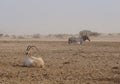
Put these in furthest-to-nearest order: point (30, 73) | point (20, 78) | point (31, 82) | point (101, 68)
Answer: point (101, 68), point (30, 73), point (20, 78), point (31, 82)

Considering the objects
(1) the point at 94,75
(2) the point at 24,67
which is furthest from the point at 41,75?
(2) the point at 24,67

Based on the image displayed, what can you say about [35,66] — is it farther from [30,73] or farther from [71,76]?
[71,76]

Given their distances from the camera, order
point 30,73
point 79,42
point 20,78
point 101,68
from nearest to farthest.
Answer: point 20,78, point 30,73, point 101,68, point 79,42

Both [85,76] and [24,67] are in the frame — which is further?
[24,67]

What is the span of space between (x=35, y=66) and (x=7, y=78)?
3887mm

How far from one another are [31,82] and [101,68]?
190 inches

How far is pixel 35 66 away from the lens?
17953 mm

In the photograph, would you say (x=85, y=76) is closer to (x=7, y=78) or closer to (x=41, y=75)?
(x=41, y=75)

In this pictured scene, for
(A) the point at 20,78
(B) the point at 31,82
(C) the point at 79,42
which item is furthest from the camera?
(C) the point at 79,42

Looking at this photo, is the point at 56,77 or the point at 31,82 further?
the point at 56,77

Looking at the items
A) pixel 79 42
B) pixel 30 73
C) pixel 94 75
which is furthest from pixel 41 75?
pixel 79 42

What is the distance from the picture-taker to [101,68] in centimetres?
1728

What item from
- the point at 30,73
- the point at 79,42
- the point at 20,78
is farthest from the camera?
the point at 79,42

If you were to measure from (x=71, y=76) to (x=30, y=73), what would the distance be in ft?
5.70
